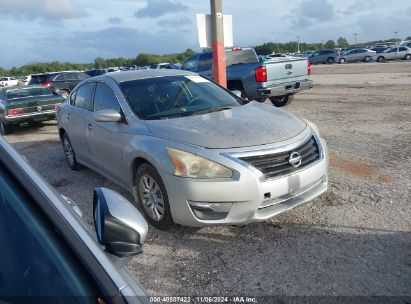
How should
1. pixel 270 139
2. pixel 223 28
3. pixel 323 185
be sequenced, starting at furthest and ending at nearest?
pixel 223 28, pixel 323 185, pixel 270 139

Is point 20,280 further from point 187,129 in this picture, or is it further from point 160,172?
point 187,129

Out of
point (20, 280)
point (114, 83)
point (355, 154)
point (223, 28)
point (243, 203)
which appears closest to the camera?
point (20, 280)

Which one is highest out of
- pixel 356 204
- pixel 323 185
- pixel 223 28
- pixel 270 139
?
pixel 223 28

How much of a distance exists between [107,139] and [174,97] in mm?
978

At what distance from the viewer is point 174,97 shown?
4.88m

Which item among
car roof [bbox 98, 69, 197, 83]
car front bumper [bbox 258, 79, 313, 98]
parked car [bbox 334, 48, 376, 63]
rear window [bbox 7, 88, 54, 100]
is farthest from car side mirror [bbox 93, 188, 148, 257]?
parked car [bbox 334, 48, 376, 63]

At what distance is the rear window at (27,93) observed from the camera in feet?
41.2

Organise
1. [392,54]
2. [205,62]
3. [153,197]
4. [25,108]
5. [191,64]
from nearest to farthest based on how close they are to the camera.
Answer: [153,197]
[25,108]
[205,62]
[191,64]
[392,54]

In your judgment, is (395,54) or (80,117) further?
(395,54)

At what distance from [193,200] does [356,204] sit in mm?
2019

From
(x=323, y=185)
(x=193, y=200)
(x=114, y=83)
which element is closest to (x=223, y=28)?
(x=114, y=83)

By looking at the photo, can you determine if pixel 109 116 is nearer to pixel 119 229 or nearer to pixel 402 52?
pixel 119 229

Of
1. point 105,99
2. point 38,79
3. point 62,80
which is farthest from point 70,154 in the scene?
point 38,79

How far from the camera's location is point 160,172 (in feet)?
12.4
